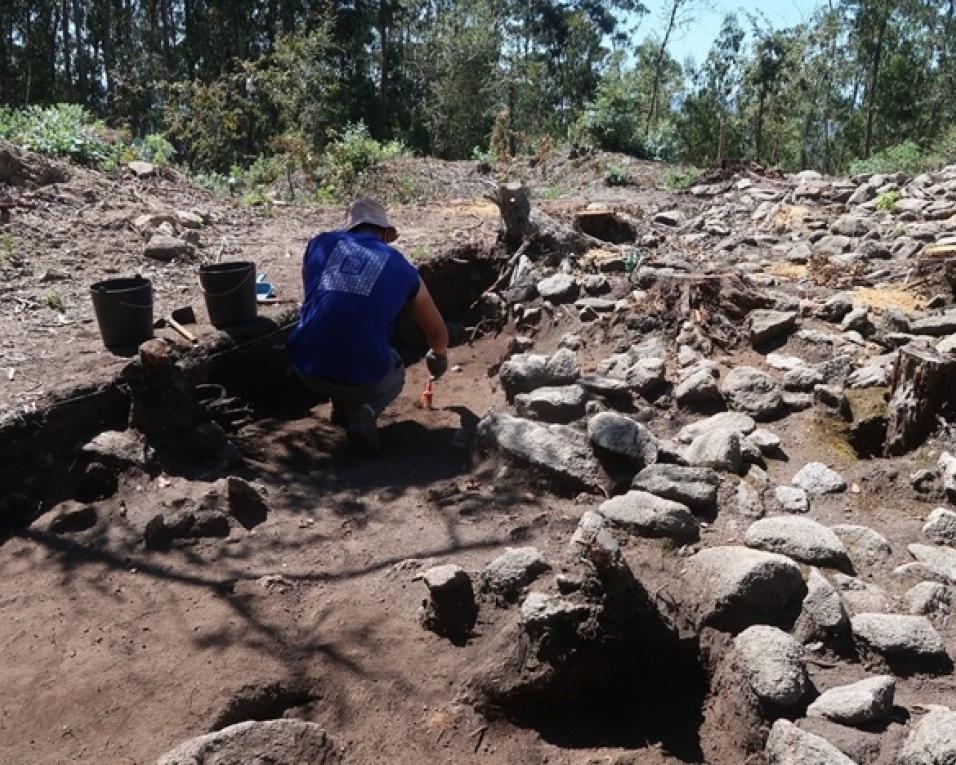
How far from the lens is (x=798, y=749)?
190cm

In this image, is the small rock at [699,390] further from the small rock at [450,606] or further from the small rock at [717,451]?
the small rock at [450,606]

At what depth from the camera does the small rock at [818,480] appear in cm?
321

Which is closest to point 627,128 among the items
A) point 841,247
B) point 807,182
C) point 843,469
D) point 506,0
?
point 807,182

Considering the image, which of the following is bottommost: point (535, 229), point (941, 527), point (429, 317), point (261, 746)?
point (261, 746)

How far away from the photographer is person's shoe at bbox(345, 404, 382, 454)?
4.02 metres

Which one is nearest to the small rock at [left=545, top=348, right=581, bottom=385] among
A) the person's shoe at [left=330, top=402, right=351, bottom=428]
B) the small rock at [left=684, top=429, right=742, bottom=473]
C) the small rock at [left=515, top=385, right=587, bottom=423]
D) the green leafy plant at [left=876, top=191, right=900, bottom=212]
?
the small rock at [left=515, top=385, right=587, bottom=423]

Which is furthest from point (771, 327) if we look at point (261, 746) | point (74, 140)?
→ point (74, 140)

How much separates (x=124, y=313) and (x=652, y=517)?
9.33 ft

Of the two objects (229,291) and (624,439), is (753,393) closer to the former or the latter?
(624,439)

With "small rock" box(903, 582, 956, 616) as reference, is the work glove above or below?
above

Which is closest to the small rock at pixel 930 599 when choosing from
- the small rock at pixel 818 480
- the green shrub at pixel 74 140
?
the small rock at pixel 818 480

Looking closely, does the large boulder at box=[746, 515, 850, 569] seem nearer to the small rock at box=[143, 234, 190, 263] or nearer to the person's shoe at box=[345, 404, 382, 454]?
the person's shoe at box=[345, 404, 382, 454]

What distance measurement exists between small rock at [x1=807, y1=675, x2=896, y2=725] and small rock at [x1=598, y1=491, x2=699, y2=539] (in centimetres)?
86

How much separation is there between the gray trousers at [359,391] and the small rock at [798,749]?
2.61 m
